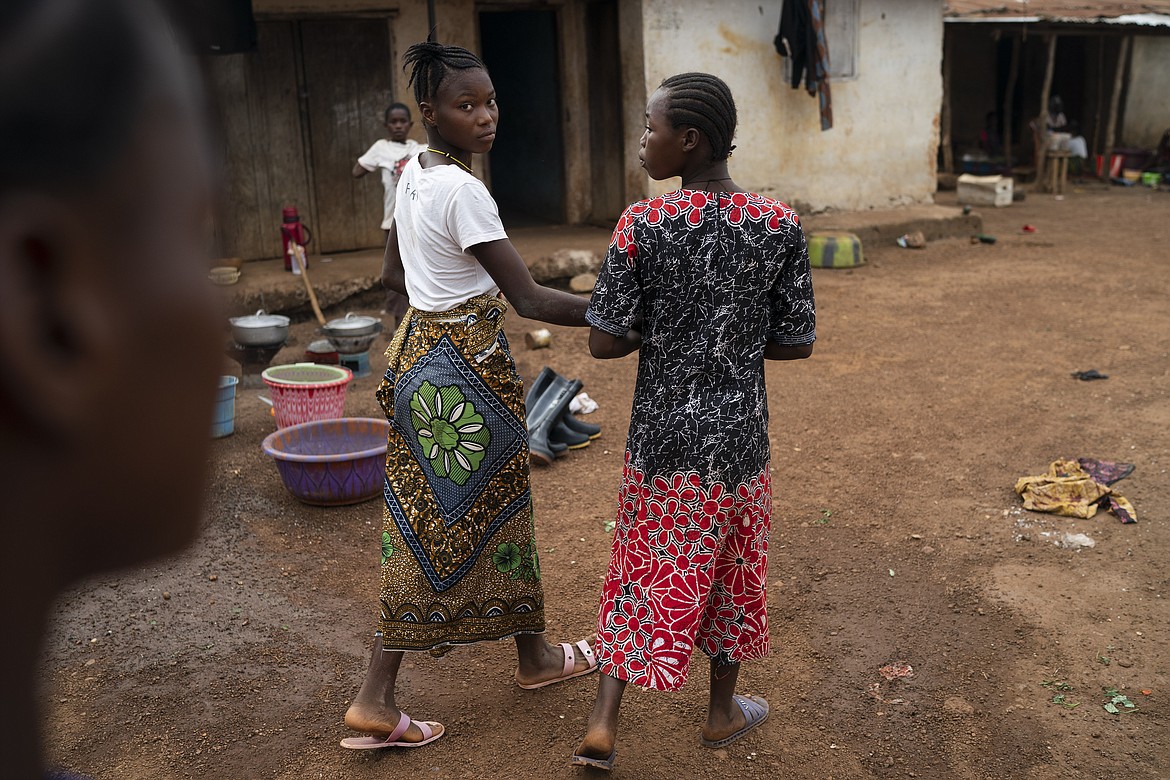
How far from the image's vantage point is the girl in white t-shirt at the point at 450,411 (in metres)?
2.68

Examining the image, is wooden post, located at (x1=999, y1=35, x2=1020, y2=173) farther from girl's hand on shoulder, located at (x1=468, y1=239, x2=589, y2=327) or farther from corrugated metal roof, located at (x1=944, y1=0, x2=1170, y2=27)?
girl's hand on shoulder, located at (x1=468, y1=239, x2=589, y2=327)

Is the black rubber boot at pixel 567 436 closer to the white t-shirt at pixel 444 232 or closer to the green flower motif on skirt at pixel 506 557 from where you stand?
the green flower motif on skirt at pixel 506 557

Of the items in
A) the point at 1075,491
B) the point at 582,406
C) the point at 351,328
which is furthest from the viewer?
the point at 351,328

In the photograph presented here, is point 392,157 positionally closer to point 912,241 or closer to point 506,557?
point 506,557

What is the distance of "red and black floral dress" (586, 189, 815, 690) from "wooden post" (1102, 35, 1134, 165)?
1757 centimetres

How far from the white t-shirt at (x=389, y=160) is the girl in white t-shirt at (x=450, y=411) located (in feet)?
15.5

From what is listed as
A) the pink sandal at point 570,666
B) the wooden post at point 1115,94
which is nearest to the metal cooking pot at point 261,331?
the pink sandal at point 570,666

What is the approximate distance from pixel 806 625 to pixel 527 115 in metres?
9.34

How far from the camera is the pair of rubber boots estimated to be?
5.15m

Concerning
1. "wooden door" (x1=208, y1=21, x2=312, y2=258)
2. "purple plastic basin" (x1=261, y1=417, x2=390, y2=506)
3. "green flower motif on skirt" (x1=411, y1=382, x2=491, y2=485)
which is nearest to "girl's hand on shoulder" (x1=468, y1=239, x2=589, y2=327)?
"green flower motif on skirt" (x1=411, y1=382, x2=491, y2=485)

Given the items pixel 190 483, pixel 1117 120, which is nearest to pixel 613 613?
pixel 190 483

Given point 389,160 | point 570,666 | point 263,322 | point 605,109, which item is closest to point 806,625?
point 570,666

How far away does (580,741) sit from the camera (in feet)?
9.64

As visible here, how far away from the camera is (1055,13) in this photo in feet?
52.7
